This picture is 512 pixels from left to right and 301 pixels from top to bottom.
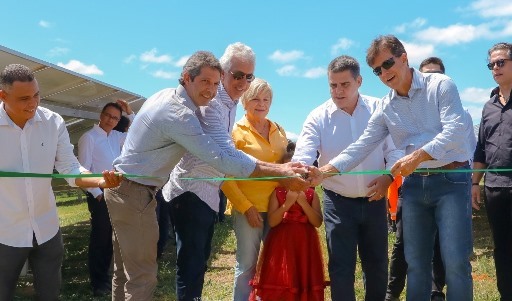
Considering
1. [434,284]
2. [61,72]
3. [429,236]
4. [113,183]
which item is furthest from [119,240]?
[61,72]

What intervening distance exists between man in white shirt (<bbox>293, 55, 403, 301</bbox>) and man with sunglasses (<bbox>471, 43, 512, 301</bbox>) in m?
0.84

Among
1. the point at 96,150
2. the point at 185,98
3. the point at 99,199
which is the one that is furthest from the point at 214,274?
the point at 185,98

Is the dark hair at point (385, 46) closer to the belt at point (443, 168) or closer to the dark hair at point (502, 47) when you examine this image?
the belt at point (443, 168)

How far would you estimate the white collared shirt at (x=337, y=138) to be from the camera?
381 centimetres

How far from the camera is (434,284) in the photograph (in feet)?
14.9

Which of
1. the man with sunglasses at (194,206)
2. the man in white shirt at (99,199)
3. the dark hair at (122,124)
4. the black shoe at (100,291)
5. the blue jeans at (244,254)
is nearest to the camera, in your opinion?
the man with sunglasses at (194,206)

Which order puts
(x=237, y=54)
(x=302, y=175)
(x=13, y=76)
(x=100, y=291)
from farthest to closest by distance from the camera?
(x=100, y=291) → (x=237, y=54) → (x=302, y=175) → (x=13, y=76)

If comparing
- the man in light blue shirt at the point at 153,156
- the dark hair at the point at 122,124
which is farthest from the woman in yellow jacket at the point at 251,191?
the dark hair at the point at 122,124

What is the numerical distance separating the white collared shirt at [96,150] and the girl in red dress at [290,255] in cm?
238

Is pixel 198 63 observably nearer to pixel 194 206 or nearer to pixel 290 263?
pixel 194 206

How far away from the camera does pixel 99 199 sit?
5.56 meters

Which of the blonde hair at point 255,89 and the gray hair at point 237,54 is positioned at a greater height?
the gray hair at point 237,54

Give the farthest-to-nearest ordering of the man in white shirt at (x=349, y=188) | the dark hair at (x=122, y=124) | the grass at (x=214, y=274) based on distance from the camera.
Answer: the dark hair at (x=122, y=124), the grass at (x=214, y=274), the man in white shirt at (x=349, y=188)

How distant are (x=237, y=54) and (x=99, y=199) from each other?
2.60m
